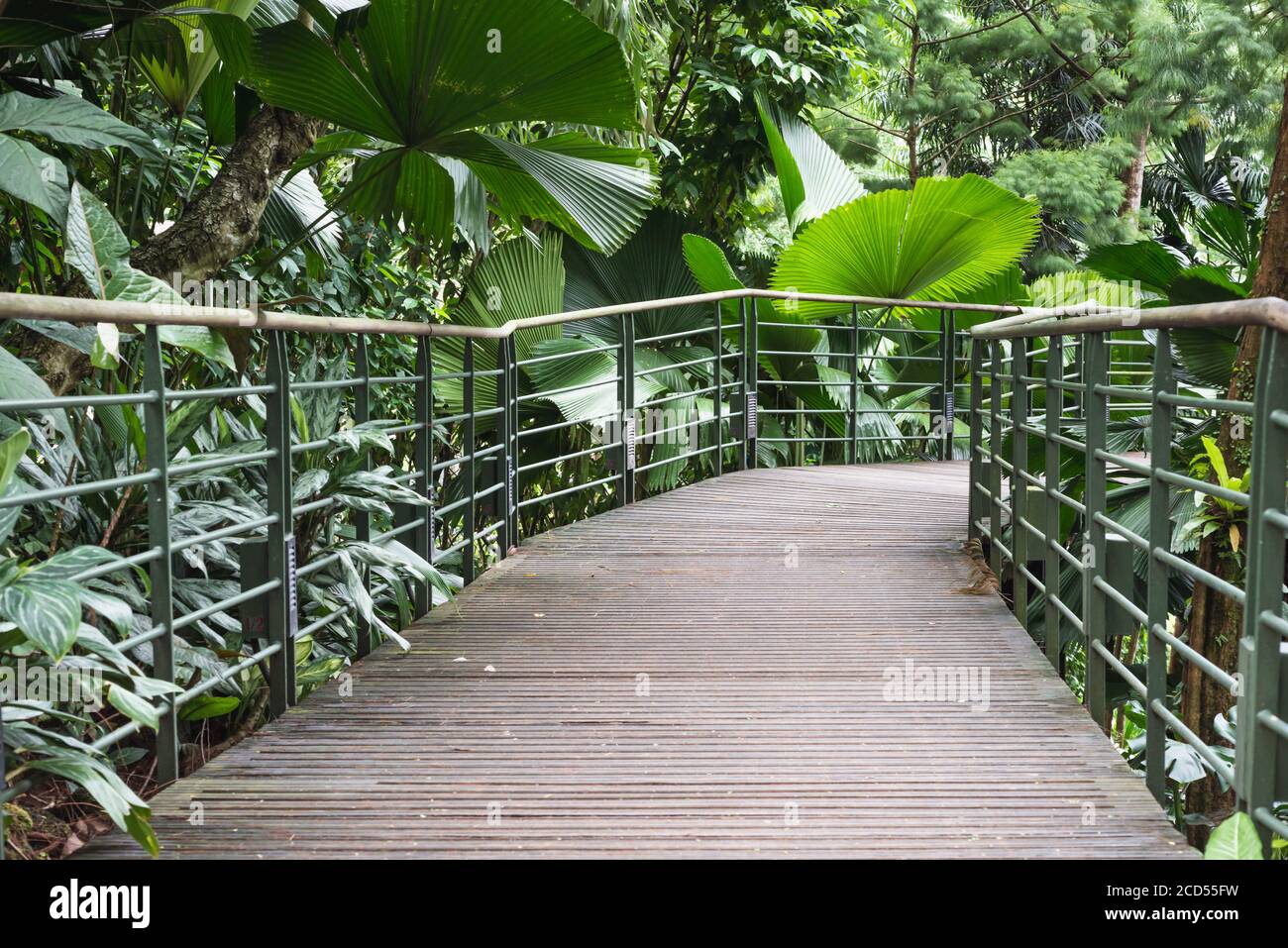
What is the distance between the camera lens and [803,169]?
9.83m

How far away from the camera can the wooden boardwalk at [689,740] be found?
271 centimetres

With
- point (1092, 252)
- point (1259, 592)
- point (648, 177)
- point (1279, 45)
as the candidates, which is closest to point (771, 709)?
point (1259, 592)

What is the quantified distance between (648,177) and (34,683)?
10.5 ft

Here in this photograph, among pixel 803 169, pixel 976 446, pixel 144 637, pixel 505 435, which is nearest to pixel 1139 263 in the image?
pixel 976 446

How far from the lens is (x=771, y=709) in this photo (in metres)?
3.65

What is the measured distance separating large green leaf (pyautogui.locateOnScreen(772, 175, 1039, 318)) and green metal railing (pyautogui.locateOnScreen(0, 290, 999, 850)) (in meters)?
0.25

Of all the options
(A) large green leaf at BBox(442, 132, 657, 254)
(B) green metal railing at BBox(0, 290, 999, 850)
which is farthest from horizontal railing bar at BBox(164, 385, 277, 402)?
(A) large green leaf at BBox(442, 132, 657, 254)

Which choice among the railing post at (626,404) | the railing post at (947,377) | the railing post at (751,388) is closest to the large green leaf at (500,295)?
the railing post at (626,404)

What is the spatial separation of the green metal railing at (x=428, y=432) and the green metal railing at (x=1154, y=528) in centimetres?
217

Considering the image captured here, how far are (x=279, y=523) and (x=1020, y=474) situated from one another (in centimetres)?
271

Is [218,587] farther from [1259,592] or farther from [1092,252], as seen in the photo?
[1092,252]

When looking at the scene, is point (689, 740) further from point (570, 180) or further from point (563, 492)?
point (563, 492)

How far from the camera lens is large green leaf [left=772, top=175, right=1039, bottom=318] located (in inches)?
320
